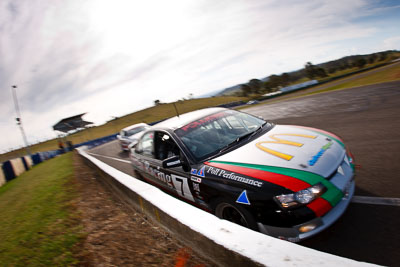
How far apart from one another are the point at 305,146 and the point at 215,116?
5.34ft

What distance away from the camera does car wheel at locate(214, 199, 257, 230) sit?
7.79 feet

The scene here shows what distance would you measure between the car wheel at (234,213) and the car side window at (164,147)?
1066 mm

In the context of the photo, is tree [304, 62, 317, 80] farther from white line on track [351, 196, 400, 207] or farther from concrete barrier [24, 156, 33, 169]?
white line on track [351, 196, 400, 207]

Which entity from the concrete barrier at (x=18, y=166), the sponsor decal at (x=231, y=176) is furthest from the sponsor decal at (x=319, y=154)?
the concrete barrier at (x=18, y=166)

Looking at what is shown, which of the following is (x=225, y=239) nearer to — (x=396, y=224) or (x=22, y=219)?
(x=396, y=224)

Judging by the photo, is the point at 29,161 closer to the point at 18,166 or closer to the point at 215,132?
the point at 18,166

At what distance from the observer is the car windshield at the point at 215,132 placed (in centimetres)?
328

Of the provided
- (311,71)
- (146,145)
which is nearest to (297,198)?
(146,145)

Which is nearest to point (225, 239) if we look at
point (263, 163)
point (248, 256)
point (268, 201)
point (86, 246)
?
point (248, 256)

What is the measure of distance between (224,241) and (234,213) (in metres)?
0.93

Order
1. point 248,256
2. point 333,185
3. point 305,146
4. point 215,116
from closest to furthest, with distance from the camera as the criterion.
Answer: point 248,256 < point 333,185 < point 305,146 < point 215,116

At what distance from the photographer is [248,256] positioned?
1.48 m

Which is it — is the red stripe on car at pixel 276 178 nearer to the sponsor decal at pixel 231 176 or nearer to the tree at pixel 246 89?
the sponsor decal at pixel 231 176

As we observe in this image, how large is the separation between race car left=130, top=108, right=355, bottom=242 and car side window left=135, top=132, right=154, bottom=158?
0.24m
